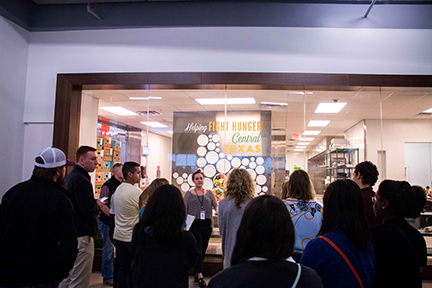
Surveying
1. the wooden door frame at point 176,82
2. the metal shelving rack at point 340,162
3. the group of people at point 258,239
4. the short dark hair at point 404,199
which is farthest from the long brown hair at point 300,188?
the metal shelving rack at point 340,162

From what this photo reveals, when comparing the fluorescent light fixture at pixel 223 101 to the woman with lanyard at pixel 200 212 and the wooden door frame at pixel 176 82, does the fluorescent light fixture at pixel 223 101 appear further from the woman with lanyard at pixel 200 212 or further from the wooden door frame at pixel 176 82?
the woman with lanyard at pixel 200 212

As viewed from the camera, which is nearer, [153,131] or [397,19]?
[397,19]

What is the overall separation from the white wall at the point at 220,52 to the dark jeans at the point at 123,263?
2452 mm

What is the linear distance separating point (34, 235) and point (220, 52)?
132 inches

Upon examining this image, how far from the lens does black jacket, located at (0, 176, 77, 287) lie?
1960 mm

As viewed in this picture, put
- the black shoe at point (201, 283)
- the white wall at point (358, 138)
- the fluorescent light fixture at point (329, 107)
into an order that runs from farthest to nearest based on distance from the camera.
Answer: the white wall at point (358, 138) → the fluorescent light fixture at point (329, 107) → the black shoe at point (201, 283)

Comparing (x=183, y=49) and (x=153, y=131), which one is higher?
(x=183, y=49)

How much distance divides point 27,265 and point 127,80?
3052mm

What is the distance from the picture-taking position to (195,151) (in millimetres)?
5652

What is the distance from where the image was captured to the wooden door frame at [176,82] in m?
4.29

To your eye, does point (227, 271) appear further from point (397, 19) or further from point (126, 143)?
point (126, 143)

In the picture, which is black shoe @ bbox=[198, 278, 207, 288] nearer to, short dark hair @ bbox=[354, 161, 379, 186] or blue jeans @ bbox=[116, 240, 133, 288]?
blue jeans @ bbox=[116, 240, 133, 288]

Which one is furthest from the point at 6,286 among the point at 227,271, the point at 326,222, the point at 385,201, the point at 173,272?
the point at 385,201

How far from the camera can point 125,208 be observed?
3324 mm
